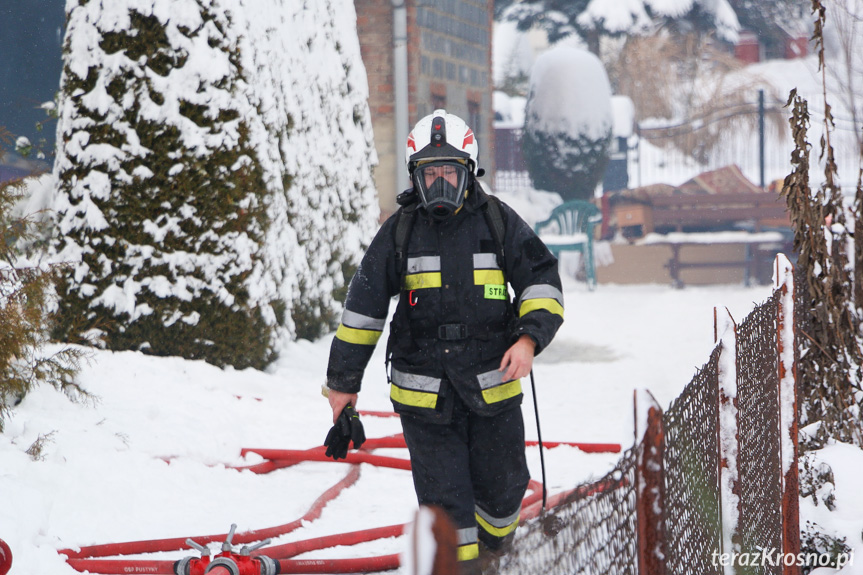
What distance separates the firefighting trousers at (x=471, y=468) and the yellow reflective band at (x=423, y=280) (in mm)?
396

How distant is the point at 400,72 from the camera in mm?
12648

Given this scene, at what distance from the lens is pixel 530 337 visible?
3070mm

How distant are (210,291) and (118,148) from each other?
1144 mm

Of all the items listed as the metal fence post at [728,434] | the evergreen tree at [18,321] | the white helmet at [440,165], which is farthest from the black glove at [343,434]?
the evergreen tree at [18,321]

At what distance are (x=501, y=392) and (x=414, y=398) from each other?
29 cm

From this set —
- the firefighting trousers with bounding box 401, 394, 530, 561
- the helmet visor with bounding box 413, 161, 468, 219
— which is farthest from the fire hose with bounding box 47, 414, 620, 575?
the helmet visor with bounding box 413, 161, 468, 219

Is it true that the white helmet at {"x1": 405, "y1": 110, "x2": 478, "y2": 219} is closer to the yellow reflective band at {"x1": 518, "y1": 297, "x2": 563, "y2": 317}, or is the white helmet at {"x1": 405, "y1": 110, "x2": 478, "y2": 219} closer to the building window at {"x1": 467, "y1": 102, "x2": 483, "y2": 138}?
the yellow reflective band at {"x1": 518, "y1": 297, "x2": 563, "y2": 317}

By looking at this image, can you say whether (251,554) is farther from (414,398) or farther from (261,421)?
(261,421)

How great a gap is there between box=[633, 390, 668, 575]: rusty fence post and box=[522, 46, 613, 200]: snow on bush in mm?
18081

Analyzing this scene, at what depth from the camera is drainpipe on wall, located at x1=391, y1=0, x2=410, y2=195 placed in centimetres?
1258

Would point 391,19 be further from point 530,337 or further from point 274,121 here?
point 530,337

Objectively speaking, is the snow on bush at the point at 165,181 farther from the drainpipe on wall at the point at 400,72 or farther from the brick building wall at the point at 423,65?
the drainpipe on wall at the point at 400,72

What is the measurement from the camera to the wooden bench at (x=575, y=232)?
15078 millimetres

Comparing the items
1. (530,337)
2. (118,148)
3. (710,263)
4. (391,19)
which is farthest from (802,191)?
(710,263)
